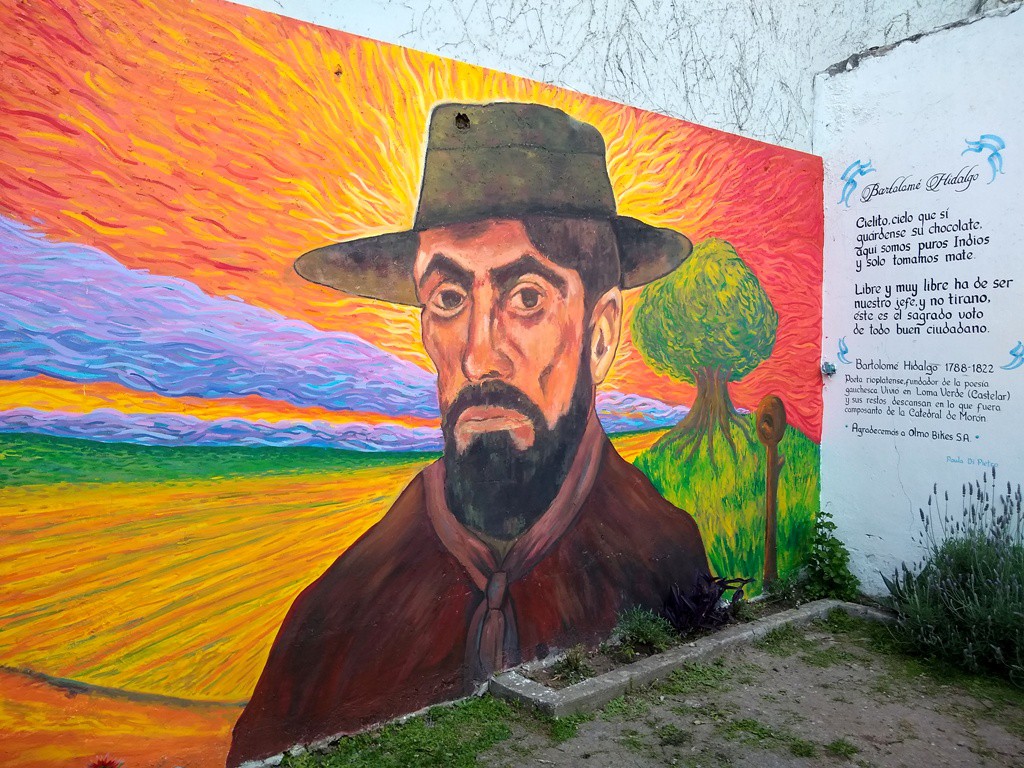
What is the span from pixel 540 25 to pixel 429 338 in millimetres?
1918

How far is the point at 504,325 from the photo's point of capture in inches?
157

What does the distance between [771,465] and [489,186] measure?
10.3 ft

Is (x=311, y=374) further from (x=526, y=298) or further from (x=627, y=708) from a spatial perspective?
(x=627, y=708)

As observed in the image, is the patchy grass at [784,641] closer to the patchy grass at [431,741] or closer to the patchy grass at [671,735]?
the patchy grass at [671,735]

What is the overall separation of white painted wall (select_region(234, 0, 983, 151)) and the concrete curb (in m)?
3.29

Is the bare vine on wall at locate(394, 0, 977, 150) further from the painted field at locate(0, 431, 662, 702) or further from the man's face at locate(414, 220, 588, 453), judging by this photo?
the painted field at locate(0, 431, 662, 702)

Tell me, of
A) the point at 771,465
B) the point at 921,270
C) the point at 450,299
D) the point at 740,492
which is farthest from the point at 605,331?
the point at 921,270

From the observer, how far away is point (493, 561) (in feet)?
13.3

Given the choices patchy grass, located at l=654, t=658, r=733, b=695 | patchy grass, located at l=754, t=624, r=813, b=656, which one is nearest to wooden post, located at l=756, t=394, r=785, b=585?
patchy grass, located at l=754, t=624, r=813, b=656

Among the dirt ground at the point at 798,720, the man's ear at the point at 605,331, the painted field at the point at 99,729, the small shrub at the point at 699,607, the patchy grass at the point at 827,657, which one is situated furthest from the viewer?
the small shrub at the point at 699,607

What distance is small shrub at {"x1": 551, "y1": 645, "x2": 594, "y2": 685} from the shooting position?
13.5 ft

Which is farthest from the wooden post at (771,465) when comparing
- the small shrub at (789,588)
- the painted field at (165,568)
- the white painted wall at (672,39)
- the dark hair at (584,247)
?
the painted field at (165,568)

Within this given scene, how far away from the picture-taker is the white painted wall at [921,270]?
5.00 m

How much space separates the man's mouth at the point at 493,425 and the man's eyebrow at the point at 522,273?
654 mm
